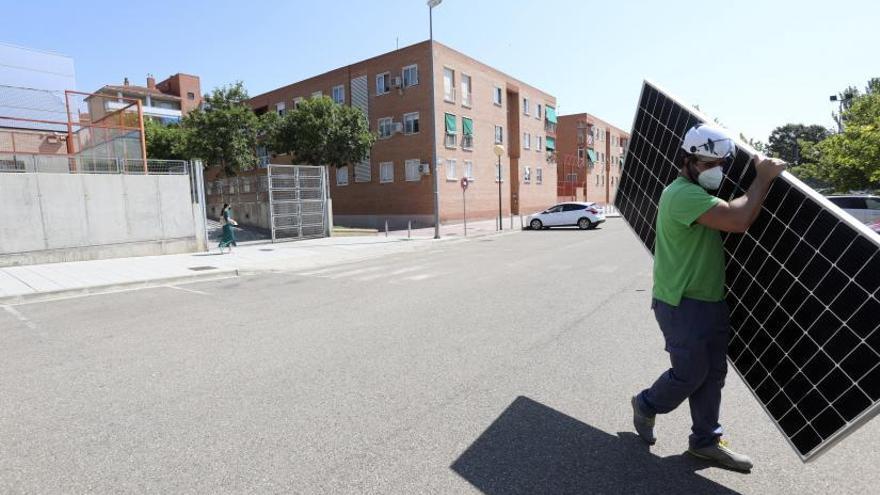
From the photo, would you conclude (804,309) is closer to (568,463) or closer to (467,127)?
(568,463)

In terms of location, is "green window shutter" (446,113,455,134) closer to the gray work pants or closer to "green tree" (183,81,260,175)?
"green tree" (183,81,260,175)

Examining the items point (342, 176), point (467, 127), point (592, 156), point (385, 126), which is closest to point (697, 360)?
point (467, 127)

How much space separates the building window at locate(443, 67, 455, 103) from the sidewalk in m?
16.0

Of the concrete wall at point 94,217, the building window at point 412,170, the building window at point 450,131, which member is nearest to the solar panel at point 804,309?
the concrete wall at point 94,217

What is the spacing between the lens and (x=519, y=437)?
325 cm

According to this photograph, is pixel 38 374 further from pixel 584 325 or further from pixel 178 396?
pixel 584 325

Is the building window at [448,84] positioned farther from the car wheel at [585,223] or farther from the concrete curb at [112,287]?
the concrete curb at [112,287]

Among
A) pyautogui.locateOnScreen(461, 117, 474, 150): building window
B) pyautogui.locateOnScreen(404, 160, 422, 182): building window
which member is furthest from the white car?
pyautogui.locateOnScreen(461, 117, 474, 150): building window

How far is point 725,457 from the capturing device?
111 inches

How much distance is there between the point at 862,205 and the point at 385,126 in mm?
25994

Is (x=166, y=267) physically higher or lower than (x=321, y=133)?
lower

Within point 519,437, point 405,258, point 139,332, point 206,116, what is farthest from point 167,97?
point 519,437

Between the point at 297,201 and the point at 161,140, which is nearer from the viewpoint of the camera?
the point at 297,201

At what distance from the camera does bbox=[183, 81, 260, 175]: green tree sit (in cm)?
2612
